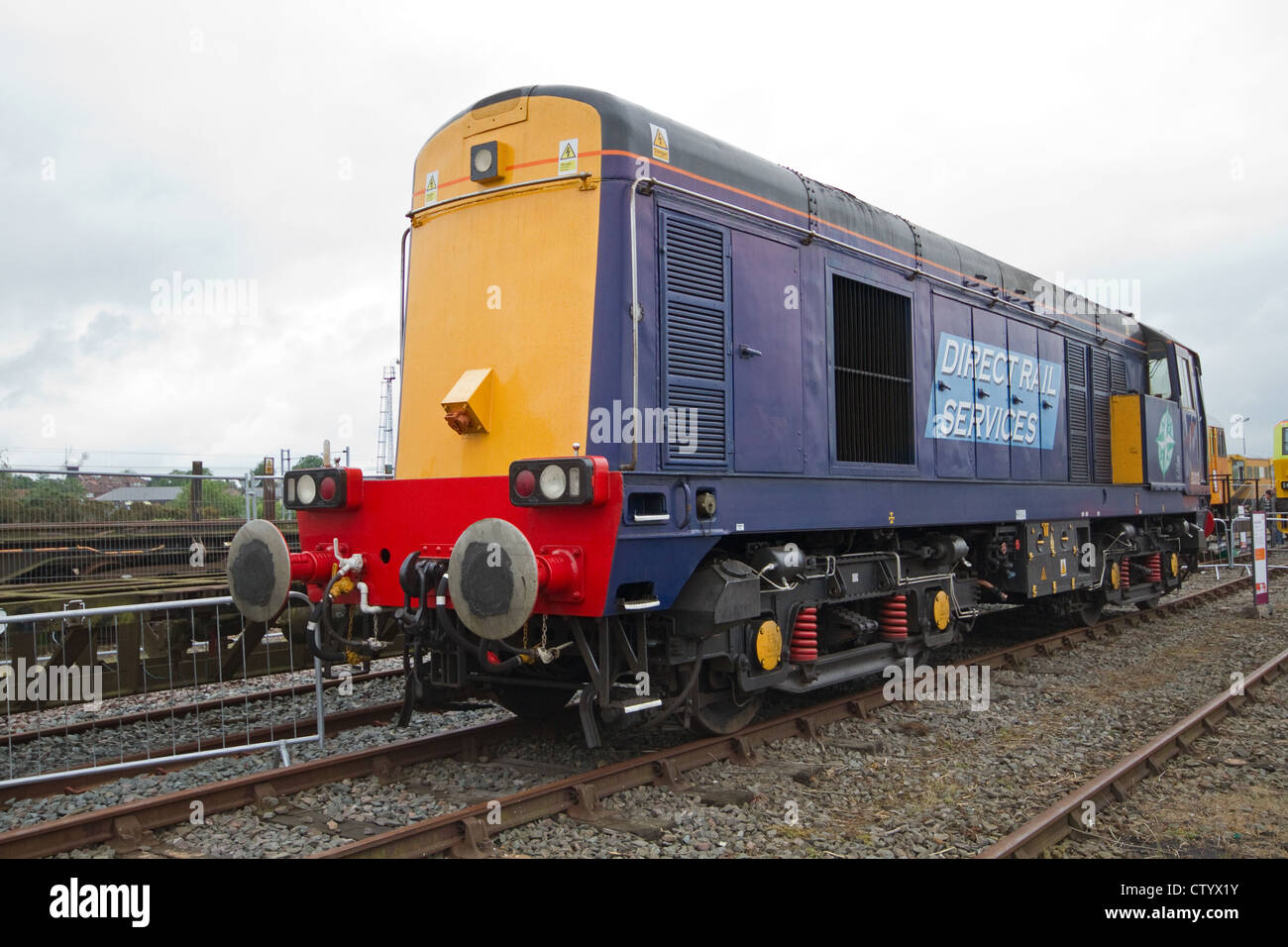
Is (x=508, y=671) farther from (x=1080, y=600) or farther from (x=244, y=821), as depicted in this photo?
(x=1080, y=600)

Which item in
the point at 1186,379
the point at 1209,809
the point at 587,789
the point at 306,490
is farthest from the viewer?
the point at 1186,379

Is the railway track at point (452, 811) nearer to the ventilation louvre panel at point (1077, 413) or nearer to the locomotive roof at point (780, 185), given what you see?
the locomotive roof at point (780, 185)

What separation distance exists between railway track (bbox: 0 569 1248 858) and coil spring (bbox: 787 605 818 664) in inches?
17.3

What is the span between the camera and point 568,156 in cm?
550

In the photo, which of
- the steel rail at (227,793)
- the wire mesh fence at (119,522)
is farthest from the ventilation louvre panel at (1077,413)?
the wire mesh fence at (119,522)

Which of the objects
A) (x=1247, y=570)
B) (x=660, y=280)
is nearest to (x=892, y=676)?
(x=660, y=280)

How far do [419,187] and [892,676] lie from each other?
17.7 ft

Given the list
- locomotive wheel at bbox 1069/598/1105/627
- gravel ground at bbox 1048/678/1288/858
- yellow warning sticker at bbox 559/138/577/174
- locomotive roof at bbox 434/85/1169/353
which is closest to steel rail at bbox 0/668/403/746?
yellow warning sticker at bbox 559/138/577/174

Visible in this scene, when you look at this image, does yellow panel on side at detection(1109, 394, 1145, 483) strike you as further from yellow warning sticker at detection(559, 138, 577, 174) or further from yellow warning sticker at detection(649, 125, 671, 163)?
yellow warning sticker at detection(559, 138, 577, 174)

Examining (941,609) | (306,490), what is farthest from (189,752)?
(941,609)

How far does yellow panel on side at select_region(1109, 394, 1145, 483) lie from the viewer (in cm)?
1150

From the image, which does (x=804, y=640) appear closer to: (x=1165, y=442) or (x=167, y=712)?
(x=167, y=712)

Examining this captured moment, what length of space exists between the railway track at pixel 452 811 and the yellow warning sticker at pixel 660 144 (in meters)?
3.53

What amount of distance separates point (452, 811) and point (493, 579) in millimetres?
1297
